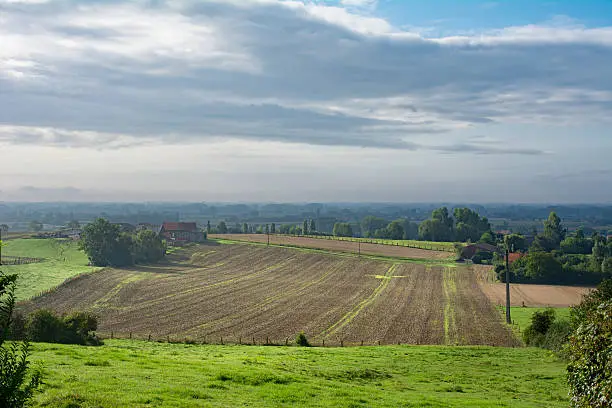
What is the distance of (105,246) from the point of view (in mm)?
120375

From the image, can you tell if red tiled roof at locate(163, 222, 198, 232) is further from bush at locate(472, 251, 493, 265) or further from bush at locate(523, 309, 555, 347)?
bush at locate(523, 309, 555, 347)

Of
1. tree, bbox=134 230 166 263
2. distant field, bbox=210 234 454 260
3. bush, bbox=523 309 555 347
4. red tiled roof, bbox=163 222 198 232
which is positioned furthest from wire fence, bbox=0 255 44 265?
bush, bbox=523 309 555 347

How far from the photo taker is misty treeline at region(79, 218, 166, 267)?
120m

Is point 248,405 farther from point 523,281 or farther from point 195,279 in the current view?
point 523,281

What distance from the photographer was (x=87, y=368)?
2220cm

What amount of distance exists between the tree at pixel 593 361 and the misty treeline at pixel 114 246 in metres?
113

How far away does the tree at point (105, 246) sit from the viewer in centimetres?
11981

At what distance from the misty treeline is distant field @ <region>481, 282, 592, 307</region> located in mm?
74022

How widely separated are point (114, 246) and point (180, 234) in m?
48.8

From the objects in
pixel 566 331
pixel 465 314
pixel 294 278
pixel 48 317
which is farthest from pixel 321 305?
pixel 48 317

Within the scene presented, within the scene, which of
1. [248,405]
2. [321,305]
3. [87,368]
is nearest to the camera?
[248,405]

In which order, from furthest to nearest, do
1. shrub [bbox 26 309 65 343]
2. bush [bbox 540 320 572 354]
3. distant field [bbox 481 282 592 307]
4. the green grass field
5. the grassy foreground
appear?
the green grass field → distant field [bbox 481 282 592 307] → bush [bbox 540 320 572 354] → shrub [bbox 26 309 65 343] → the grassy foreground

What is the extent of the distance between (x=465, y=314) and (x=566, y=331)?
2994 centimetres

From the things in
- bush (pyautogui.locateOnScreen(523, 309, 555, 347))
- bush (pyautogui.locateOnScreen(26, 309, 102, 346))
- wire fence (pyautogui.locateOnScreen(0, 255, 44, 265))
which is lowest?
wire fence (pyautogui.locateOnScreen(0, 255, 44, 265))
